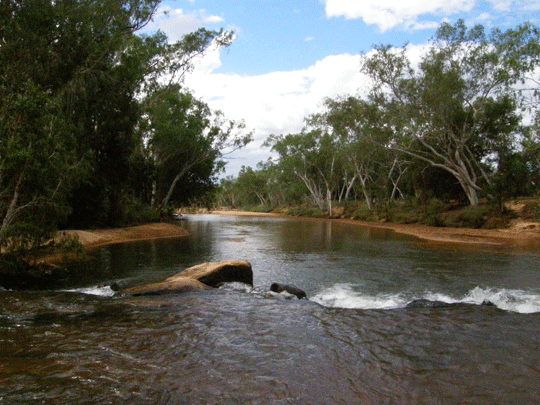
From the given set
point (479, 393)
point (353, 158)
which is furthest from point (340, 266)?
point (353, 158)

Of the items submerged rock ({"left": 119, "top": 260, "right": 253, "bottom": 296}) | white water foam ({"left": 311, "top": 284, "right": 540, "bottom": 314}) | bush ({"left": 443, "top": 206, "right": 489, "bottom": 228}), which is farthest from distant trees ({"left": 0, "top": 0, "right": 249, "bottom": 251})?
bush ({"left": 443, "top": 206, "right": 489, "bottom": 228})

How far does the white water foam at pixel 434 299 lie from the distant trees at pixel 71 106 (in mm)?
7230

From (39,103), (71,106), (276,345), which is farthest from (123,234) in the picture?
(276,345)

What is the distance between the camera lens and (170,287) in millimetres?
9305

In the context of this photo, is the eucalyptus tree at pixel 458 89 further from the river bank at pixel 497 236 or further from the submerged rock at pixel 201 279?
the submerged rock at pixel 201 279

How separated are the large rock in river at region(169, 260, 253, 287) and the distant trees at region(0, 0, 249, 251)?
3764 millimetres

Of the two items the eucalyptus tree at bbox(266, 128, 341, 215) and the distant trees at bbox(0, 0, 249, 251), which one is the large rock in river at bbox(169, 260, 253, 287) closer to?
the distant trees at bbox(0, 0, 249, 251)

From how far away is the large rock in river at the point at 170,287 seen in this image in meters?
9.12

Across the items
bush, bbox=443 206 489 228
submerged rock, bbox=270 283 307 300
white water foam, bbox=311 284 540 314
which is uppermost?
bush, bbox=443 206 489 228

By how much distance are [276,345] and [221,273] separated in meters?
5.00

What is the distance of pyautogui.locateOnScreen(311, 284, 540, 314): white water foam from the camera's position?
862 cm

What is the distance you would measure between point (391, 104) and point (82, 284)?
2519 centimetres

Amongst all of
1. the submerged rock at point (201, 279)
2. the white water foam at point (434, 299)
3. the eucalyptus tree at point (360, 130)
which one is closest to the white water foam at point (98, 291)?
the submerged rock at point (201, 279)

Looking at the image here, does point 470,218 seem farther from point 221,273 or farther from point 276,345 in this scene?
point 276,345
